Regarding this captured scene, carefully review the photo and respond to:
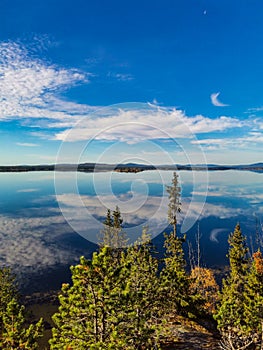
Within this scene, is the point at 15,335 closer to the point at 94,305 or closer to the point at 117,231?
the point at 94,305

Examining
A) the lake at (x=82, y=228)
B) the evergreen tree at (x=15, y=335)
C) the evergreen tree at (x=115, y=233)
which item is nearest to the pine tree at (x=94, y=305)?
the evergreen tree at (x=15, y=335)

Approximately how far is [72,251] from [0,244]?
2178cm

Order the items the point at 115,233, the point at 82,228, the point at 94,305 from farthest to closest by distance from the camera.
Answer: the point at 82,228
the point at 115,233
the point at 94,305

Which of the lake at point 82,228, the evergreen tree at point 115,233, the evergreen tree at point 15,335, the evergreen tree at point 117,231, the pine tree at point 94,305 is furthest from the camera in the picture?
the lake at point 82,228

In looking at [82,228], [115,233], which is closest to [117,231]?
[115,233]

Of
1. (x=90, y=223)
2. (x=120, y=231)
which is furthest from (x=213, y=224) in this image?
(x=120, y=231)

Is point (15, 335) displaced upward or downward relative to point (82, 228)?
upward

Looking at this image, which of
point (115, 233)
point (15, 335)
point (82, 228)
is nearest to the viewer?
point (15, 335)

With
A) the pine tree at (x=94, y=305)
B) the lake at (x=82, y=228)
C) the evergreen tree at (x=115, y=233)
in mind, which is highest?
the pine tree at (x=94, y=305)

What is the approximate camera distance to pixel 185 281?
36.8 meters

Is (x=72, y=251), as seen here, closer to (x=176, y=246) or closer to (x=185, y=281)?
(x=176, y=246)

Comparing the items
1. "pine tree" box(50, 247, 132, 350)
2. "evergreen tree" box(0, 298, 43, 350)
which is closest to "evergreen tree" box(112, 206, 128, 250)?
"evergreen tree" box(0, 298, 43, 350)

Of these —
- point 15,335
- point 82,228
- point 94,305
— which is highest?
point 94,305

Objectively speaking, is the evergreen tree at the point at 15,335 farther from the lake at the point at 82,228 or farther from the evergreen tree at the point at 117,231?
the evergreen tree at the point at 117,231
